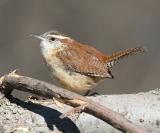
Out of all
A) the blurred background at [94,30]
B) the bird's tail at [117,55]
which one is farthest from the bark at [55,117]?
the blurred background at [94,30]

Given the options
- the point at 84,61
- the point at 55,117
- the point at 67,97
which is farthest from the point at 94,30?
the point at 67,97

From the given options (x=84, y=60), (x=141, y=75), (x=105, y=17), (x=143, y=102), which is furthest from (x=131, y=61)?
(x=143, y=102)

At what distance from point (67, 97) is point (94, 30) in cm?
715

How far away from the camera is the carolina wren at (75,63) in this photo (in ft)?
19.1

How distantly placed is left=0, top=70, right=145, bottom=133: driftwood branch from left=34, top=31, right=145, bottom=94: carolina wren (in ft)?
5.22

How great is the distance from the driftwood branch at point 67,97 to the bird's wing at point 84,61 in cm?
167

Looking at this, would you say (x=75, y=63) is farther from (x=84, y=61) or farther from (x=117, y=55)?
(x=117, y=55)

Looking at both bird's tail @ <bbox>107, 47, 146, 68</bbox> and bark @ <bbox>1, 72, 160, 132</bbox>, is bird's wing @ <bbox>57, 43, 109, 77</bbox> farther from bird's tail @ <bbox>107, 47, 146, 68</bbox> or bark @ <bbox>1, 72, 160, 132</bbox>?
bark @ <bbox>1, 72, 160, 132</bbox>

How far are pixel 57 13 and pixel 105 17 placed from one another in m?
0.78

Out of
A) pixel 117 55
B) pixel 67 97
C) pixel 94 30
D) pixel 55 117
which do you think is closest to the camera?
pixel 67 97

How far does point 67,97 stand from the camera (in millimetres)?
Result: 3957

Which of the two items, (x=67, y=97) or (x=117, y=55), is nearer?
(x=67, y=97)

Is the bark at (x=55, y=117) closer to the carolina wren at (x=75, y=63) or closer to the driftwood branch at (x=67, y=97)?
the driftwood branch at (x=67, y=97)

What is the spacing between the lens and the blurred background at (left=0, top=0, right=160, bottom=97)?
1011 centimetres
